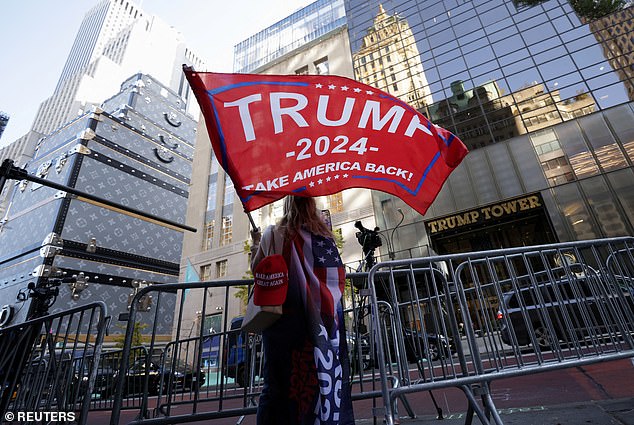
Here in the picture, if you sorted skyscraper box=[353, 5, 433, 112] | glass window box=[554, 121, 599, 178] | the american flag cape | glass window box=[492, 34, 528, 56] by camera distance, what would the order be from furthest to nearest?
skyscraper box=[353, 5, 433, 112] → glass window box=[492, 34, 528, 56] → glass window box=[554, 121, 599, 178] → the american flag cape

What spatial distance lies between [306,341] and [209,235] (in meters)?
25.8

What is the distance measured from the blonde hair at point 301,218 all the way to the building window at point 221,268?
22823 millimetres

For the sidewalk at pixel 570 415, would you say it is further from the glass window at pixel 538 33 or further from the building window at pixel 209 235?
the building window at pixel 209 235

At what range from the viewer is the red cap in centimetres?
155

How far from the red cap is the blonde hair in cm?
28

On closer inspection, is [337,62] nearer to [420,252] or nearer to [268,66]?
[268,66]

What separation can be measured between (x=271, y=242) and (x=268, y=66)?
33.0 m

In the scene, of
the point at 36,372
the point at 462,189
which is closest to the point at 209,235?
the point at 462,189

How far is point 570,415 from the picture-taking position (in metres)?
2.16

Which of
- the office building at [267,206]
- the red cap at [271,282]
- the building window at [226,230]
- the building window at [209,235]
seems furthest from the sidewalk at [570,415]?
the building window at [209,235]

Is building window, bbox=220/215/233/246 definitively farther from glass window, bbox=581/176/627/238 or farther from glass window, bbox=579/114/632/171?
glass window, bbox=579/114/632/171

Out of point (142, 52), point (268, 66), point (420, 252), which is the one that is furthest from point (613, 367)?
point (142, 52)

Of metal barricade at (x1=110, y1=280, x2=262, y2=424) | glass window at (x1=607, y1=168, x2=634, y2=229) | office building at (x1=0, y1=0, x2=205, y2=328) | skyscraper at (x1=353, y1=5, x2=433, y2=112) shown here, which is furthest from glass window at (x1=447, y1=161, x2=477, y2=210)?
office building at (x1=0, y1=0, x2=205, y2=328)

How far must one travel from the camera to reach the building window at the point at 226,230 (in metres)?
24.7
